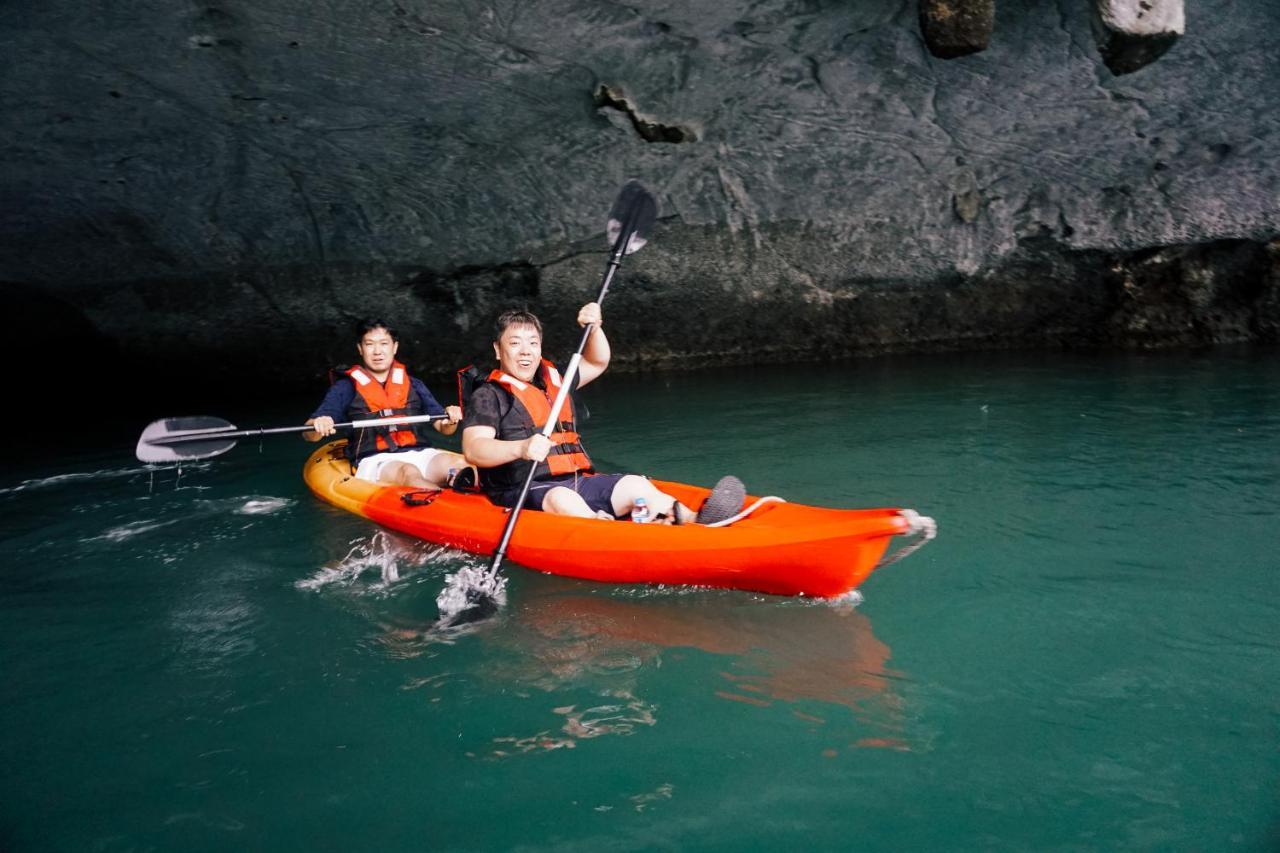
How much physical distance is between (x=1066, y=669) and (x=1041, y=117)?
661cm

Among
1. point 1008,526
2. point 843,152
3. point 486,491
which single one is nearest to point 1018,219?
point 843,152

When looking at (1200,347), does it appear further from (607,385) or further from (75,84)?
(75,84)

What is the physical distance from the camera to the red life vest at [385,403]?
482 cm

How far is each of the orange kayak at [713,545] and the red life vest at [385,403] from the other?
133cm

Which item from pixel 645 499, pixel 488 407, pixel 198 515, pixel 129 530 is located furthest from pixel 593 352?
pixel 129 530

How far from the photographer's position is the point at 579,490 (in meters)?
3.56

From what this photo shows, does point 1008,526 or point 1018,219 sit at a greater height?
point 1018,219

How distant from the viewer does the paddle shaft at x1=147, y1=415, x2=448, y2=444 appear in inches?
176

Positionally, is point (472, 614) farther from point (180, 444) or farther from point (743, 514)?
point (180, 444)

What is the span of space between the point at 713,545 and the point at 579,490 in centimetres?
87

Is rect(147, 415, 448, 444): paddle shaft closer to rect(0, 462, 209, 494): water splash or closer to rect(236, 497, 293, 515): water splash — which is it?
rect(236, 497, 293, 515): water splash

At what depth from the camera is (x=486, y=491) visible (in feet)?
12.5

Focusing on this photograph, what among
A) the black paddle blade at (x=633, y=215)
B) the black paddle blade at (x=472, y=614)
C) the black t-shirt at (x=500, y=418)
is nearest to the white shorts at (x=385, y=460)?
the black t-shirt at (x=500, y=418)

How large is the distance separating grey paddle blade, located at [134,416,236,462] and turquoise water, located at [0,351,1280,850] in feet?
1.19
